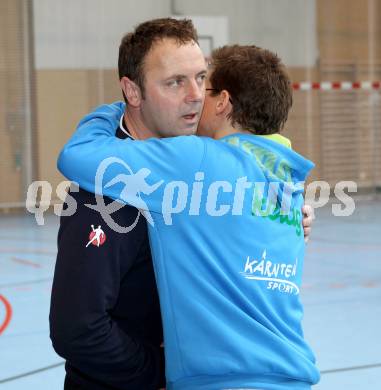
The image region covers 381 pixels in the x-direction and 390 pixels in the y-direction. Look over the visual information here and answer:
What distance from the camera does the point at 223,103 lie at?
6.54 ft

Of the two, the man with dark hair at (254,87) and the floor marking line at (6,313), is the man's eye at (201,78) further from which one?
the floor marking line at (6,313)

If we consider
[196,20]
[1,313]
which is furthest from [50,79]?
[1,313]

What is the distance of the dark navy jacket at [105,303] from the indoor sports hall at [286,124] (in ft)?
13.9

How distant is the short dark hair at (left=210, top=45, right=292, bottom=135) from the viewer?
1.95 m

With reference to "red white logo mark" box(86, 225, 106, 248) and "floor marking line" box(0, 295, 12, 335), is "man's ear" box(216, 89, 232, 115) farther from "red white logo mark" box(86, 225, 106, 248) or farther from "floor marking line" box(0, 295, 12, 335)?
"floor marking line" box(0, 295, 12, 335)

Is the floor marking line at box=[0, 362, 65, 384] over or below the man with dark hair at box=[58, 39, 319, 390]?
below

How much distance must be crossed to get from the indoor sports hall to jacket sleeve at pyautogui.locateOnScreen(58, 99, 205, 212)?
14.2 feet

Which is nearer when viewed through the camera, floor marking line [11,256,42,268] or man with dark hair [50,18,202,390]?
man with dark hair [50,18,202,390]

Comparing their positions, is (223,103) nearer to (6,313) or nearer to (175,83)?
(175,83)

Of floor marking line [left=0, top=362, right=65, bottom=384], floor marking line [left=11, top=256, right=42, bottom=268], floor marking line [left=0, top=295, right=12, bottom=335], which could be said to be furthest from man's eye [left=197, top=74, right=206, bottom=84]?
floor marking line [left=11, top=256, right=42, bottom=268]

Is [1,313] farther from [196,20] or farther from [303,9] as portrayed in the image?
[303,9]

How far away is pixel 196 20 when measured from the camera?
45.8 feet

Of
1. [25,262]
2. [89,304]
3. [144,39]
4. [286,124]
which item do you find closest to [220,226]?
[89,304]

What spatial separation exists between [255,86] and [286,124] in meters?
12.8
